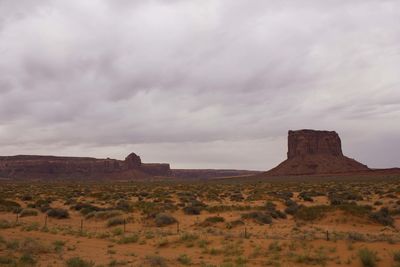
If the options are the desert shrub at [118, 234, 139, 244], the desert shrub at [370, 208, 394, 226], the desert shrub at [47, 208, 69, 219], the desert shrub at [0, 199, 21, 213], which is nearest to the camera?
the desert shrub at [118, 234, 139, 244]

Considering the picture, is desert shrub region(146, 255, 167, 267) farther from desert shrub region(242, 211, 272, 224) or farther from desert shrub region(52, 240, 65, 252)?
desert shrub region(242, 211, 272, 224)

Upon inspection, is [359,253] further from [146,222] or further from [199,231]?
[146,222]

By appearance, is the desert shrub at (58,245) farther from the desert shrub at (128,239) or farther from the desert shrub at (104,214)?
the desert shrub at (104,214)

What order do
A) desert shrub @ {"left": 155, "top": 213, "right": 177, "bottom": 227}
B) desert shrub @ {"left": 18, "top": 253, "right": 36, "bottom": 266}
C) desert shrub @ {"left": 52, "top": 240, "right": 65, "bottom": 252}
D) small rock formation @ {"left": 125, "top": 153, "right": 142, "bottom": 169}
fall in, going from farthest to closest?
small rock formation @ {"left": 125, "top": 153, "right": 142, "bottom": 169} → desert shrub @ {"left": 155, "top": 213, "right": 177, "bottom": 227} → desert shrub @ {"left": 52, "top": 240, "right": 65, "bottom": 252} → desert shrub @ {"left": 18, "top": 253, "right": 36, "bottom": 266}

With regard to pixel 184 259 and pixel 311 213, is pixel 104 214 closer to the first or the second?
pixel 311 213

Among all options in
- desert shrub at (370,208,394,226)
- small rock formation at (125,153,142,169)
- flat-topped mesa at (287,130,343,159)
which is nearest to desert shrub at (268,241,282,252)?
desert shrub at (370,208,394,226)

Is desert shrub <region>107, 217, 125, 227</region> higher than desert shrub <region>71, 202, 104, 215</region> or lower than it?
lower

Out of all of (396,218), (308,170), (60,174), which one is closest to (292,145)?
(308,170)

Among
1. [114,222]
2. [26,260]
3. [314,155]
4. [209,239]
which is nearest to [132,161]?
[314,155]
